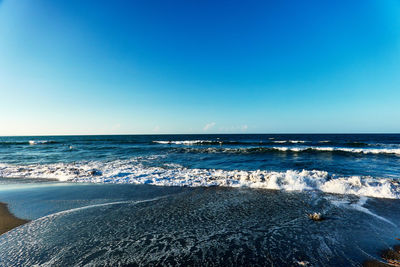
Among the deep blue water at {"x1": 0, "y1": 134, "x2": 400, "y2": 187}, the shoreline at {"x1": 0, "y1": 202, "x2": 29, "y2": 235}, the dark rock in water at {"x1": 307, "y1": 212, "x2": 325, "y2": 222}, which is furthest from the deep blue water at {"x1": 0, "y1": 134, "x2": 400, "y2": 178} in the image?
the shoreline at {"x1": 0, "y1": 202, "x2": 29, "y2": 235}

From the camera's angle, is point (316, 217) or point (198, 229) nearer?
point (198, 229)

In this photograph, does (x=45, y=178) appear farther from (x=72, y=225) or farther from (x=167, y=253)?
(x=167, y=253)

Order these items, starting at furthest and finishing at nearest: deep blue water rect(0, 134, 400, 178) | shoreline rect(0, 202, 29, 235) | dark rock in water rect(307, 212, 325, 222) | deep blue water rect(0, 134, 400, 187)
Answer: deep blue water rect(0, 134, 400, 178), deep blue water rect(0, 134, 400, 187), dark rock in water rect(307, 212, 325, 222), shoreline rect(0, 202, 29, 235)

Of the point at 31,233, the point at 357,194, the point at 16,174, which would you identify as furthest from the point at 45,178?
the point at 357,194

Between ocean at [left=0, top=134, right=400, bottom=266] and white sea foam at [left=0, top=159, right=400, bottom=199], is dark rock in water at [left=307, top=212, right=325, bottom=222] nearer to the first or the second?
ocean at [left=0, top=134, right=400, bottom=266]

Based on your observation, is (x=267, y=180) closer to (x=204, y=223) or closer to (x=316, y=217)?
(x=316, y=217)

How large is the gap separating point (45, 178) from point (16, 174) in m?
2.89

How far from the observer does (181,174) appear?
9875mm

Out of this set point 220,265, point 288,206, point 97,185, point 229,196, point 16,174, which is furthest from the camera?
point 16,174

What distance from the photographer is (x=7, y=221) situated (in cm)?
467

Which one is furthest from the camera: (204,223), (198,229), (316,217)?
(316,217)

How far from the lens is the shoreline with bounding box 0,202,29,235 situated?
14.2ft

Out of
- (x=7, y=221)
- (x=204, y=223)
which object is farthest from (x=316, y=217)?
(x=7, y=221)

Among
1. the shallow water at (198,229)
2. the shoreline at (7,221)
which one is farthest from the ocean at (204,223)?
the shoreline at (7,221)
